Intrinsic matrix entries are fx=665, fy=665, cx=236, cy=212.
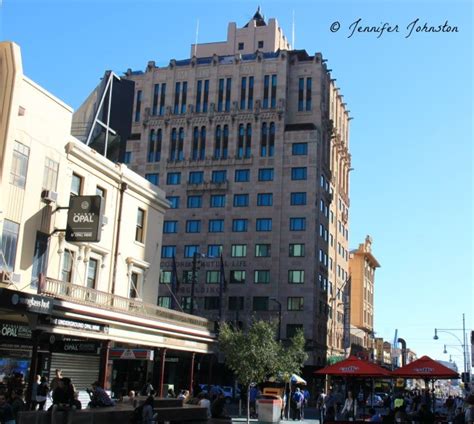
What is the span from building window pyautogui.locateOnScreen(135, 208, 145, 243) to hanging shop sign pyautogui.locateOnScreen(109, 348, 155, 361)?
5.78m

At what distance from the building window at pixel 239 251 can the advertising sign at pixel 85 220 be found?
44.2m

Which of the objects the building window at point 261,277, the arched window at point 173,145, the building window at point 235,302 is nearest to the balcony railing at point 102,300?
the building window at point 235,302

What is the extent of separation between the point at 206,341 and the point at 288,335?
31.6 m

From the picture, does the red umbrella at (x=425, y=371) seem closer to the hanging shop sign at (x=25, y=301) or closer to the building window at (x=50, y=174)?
the hanging shop sign at (x=25, y=301)

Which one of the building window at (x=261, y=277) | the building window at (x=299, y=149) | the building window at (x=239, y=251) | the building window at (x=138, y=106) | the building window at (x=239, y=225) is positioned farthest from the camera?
the building window at (x=138, y=106)

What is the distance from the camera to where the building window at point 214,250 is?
230 ft

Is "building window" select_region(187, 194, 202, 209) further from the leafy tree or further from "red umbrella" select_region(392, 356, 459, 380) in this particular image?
"red umbrella" select_region(392, 356, 459, 380)

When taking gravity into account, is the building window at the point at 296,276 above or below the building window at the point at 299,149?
below

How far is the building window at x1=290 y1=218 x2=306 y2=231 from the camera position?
225 ft

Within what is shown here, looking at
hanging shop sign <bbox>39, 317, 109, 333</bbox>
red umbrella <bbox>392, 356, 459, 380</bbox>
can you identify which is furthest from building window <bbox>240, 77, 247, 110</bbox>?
red umbrella <bbox>392, 356, 459, 380</bbox>

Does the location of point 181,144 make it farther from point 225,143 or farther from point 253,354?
point 253,354

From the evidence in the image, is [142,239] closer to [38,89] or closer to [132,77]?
[38,89]

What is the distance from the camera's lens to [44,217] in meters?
25.4

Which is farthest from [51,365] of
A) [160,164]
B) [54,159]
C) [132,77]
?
[132,77]
